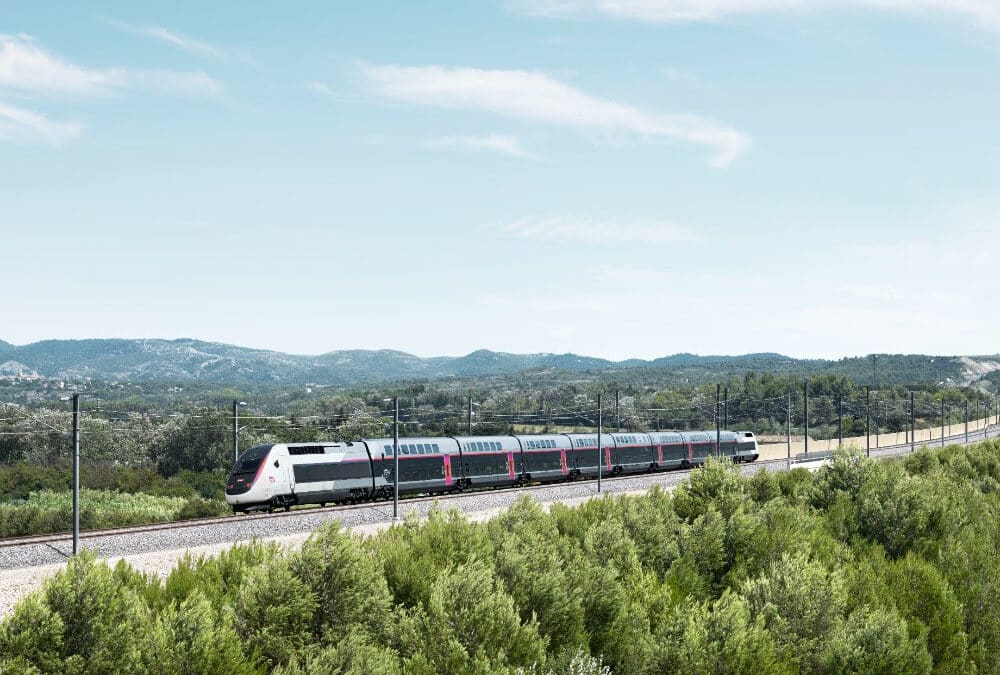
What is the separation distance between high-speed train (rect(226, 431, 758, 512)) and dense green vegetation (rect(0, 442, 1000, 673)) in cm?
1004

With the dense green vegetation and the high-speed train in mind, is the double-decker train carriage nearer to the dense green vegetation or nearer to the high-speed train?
the high-speed train

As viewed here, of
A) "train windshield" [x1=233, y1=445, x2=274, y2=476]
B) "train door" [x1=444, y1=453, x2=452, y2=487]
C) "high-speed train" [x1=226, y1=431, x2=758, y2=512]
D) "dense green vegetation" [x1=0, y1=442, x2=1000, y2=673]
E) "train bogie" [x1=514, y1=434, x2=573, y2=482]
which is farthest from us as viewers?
"train bogie" [x1=514, y1=434, x2=573, y2=482]

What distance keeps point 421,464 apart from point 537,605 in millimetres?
31317

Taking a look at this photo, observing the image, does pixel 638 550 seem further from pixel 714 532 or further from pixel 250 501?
pixel 250 501

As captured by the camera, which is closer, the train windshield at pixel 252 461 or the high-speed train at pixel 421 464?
the train windshield at pixel 252 461

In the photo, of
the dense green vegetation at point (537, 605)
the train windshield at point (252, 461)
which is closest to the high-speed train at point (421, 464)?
the train windshield at point (252, 461)

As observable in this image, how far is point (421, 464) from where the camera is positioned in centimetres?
4472

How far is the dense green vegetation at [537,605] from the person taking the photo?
10055 mm

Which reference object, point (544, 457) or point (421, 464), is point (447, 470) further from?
point (544, 457)

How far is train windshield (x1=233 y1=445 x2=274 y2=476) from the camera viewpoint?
123 ft

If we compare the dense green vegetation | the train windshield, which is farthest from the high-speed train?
the dense green vegetation

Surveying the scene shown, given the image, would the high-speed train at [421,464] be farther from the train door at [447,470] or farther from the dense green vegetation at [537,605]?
the dense green vegetation at [537,605]

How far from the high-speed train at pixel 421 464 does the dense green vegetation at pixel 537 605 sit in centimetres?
1004

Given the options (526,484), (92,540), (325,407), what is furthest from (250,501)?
(325,407)
